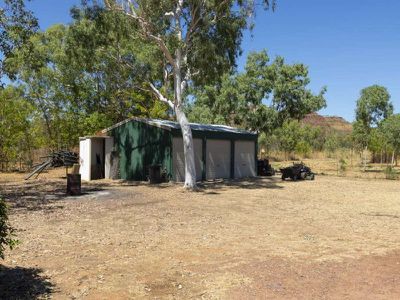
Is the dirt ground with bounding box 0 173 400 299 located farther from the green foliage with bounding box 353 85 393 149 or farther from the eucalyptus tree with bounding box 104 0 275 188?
the green foliage with bounding box 353 85 393 149

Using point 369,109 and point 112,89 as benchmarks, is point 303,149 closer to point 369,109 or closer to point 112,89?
point 369,109

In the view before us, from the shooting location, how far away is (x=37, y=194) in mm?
17469

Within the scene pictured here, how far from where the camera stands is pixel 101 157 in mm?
25656

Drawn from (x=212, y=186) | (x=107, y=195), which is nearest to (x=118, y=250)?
(x=107, y=195)

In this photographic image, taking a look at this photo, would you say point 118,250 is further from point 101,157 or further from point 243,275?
point 101,157

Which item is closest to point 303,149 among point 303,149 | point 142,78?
point 303,149

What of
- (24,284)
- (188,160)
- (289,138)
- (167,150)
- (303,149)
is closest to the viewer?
(24,284)

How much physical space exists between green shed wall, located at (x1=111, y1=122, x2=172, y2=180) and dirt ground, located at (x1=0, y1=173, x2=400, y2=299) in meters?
6.92

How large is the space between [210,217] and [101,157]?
1498cm

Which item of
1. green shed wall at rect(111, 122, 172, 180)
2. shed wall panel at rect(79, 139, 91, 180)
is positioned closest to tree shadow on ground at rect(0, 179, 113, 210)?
green shed wall at rect(111, 122, 172, 180)

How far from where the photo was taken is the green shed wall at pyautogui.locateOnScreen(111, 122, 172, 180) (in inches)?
893

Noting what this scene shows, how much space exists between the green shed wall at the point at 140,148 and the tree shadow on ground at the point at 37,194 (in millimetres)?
2236

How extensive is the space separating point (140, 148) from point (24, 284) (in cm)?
1762

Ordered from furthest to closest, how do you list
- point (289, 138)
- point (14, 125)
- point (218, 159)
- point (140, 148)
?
point (289, 138) < point (14, 125) < point (218, 159) < point (140, 148)
